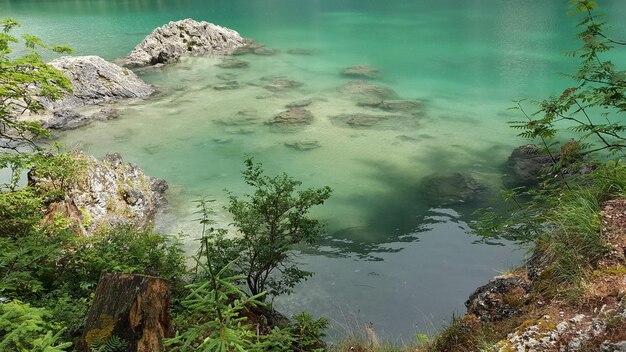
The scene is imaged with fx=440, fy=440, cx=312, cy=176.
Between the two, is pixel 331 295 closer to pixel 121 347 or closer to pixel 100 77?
pixel 121 347

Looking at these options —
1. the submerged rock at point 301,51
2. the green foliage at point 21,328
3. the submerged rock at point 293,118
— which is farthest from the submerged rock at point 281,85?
the green foliage at point 21,328

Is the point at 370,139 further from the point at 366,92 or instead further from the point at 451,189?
the point at 366,92

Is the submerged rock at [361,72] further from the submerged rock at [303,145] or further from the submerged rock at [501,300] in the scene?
the submerged rock at [501,300]

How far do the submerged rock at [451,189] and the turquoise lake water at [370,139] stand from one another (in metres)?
0.32

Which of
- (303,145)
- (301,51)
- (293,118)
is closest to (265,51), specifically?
(301,51)

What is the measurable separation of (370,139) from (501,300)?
1287 cm

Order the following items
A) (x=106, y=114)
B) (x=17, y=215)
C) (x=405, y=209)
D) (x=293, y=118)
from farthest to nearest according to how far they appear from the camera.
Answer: (x=106, y=114)
(x=293, y=118)
(x=405, y=209)
(x=17, y=215)

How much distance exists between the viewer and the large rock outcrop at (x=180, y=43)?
30406 millimetres

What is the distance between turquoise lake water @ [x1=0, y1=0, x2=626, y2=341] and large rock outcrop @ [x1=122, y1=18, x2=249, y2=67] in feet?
5.48

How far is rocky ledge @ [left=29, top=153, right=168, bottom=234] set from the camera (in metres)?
10.2

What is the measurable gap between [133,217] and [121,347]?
333 inches

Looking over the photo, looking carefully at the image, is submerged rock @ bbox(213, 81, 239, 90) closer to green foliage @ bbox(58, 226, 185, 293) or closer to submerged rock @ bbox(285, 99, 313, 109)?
submerged rock @ bbox(285, 99, 313, 109)

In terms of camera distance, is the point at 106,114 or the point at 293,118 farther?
the point at 106,114

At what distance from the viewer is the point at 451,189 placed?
1404 centimetres
